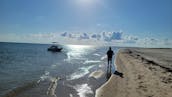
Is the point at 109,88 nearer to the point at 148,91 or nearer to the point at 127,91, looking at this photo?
the point at 127,91

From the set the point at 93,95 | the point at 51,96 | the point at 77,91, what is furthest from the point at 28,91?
the point at 93,95

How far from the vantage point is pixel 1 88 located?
15.7m

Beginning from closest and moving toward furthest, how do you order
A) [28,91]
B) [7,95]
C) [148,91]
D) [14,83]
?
[148,91] → [7,95] → [28,91] → [14,83]

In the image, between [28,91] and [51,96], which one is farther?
[28,91]

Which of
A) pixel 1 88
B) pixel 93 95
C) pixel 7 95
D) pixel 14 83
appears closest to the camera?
pixel 93 95

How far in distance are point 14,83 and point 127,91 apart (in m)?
11.3

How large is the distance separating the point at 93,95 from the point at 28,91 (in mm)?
5372

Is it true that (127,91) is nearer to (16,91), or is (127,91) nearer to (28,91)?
(28,91)

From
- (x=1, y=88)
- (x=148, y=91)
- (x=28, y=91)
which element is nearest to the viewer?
(x=148, y=91)

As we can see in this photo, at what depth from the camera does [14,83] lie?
1809cm

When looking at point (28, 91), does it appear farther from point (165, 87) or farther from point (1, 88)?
point (165, 87)

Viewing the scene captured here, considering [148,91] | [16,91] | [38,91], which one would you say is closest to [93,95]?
[148,91]

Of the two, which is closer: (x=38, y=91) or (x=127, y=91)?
(x=127, y=91)

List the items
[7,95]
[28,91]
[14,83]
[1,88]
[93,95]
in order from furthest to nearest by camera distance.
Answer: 1. [14,83]
2. [1,88]
3. [28,91]
4. [7,95]
5. [93,95]
